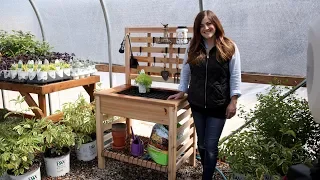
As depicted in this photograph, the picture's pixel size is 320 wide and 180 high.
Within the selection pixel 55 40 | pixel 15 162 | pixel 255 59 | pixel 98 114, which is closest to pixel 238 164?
pixel 255 59

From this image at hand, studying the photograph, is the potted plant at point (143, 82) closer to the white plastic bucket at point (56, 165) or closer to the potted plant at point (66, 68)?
the potted plant at point (66, 68)

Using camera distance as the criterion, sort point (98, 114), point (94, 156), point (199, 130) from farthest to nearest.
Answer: point (94, 156) → point (98, 114) → point (199, 130)

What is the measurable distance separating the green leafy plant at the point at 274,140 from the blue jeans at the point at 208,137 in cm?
15

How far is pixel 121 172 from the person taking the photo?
2688mm

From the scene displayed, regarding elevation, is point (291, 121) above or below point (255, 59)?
below

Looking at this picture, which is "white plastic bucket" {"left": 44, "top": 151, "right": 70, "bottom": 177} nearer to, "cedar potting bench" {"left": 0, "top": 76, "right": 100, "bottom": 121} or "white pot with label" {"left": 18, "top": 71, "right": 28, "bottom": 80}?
"cedar potting bench" {"left": 0, "top": 76, "right": 100, "bottom": 121}

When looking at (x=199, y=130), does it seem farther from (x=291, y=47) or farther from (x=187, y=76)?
(x=291, y=47)

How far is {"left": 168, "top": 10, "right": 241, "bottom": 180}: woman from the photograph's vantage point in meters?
2.02

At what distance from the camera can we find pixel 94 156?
9.62ft

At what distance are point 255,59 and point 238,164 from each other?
105 cm

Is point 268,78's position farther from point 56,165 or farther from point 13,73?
point 13,73

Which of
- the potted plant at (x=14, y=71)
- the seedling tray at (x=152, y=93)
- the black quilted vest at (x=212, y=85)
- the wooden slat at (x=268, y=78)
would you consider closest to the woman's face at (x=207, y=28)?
the black quilted vest at (x=212, y=85)

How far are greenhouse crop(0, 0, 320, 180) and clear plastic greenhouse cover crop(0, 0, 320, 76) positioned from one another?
10mm

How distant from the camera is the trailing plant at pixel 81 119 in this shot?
109 inches
